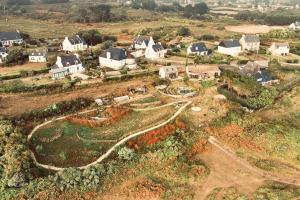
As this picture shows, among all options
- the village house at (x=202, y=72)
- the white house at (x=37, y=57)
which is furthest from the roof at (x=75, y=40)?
the village house at (x=202, y=72)

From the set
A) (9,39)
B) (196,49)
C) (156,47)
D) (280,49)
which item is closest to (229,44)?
(196,49)

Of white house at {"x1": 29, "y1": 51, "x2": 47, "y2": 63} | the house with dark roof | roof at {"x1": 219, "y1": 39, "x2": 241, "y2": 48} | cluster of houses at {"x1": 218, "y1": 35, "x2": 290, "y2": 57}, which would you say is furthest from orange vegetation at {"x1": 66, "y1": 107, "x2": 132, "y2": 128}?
cluster of houses at {"x1": 218, "y1": 35, "x2": 290, "y2": 57}

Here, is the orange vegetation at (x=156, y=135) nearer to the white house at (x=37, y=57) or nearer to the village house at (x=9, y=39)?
the white house at (x=37, y=57)

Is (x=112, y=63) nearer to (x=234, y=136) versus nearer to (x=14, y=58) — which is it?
(x=14, y=58)

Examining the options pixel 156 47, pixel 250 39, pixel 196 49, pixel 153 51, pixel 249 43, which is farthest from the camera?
pixel 250 39

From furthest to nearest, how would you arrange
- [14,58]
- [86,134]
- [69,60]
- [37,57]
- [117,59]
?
1. [37,57]
2. [14,58]
3. [117,59]
4. [69,60]
5. [86,134]

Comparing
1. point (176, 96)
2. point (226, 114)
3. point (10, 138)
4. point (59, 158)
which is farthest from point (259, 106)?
point (10, 138)
